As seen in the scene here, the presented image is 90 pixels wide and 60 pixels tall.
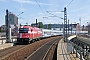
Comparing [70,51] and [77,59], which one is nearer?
[77,59]

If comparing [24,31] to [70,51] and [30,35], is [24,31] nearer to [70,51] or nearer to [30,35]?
[30,35]

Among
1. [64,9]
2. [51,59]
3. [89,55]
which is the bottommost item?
[51,59]

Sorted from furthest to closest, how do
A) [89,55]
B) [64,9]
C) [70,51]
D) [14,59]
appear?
[64,9] → [70,51] → [14,59] → [89,55]

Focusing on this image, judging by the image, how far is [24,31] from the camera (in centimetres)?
3784

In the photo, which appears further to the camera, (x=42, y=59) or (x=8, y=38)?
(x=8, y=38)

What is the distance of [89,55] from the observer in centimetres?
1052

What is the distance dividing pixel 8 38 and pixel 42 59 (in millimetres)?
21168

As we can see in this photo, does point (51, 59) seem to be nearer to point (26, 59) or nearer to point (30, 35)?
point (26, 59)

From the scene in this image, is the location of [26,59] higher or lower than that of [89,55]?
lower

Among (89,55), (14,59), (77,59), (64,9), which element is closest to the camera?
(89,55)

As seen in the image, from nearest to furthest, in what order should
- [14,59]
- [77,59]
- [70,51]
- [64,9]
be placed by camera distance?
1. [77,59]
2. [14,59]
3. [70,51]
4. [64,9]

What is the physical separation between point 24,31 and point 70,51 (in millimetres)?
19810

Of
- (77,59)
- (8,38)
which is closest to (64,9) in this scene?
(8,38)

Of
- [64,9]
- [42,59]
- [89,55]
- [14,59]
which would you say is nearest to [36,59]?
[42,59]
